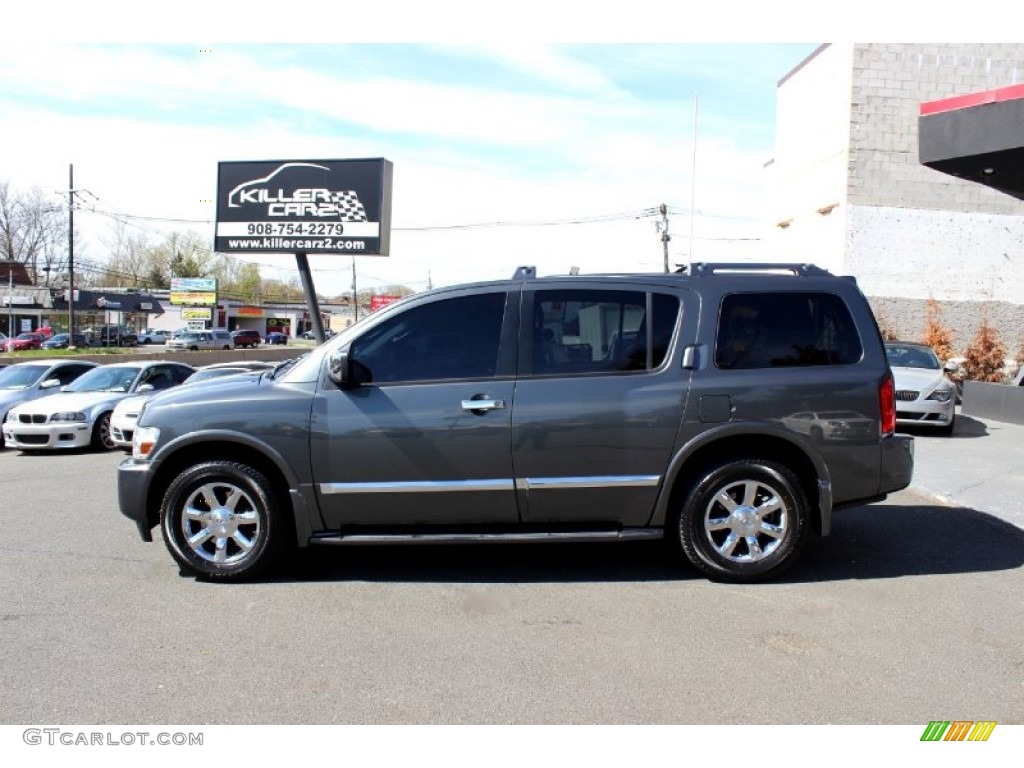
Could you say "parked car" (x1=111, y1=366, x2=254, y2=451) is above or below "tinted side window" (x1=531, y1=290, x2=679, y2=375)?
below

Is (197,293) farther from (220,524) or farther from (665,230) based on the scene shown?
(220,524)

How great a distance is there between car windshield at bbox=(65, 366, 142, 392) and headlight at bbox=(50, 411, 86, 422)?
1.19 metres

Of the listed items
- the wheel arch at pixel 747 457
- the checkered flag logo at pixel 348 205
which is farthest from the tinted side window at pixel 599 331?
the checkered flag logo at pixel 348 205

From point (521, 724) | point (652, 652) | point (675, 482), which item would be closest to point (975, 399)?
point (675, 482)

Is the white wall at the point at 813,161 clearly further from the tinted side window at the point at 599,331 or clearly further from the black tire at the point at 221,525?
the black tire at the point at 221,525

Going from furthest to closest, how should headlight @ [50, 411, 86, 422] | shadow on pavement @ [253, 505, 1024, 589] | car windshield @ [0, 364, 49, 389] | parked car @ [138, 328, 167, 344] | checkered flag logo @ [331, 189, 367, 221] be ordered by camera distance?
parked car @ [138, 328, 167, 344] → checkered flag logo @ [331, 189, 367, 221] → car windshield @ [0, 364, 49, 389] → headlight @ [50, 411, 86, 422] → shadow on pavement @ [253, 505, 1024, 589]

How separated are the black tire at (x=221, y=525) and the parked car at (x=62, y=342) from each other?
5532 centimetres

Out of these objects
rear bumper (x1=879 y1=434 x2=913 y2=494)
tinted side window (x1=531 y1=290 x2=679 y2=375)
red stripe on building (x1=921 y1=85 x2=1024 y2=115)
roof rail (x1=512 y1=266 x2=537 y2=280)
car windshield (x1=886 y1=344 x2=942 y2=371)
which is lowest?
rear bumper (x1=879 y1=434 x2=913 y2=494)

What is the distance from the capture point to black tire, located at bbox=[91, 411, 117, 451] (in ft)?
41.8

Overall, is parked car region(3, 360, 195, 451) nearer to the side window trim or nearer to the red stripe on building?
the side window trim

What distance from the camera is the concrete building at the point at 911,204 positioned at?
23594 millimetres

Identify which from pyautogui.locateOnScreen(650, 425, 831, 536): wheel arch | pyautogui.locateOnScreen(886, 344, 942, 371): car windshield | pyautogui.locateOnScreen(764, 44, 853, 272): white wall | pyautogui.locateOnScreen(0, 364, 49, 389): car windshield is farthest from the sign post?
pyautogui.locateOnScreen(650, 425, 831, 536): wheel arch

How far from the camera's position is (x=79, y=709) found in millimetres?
3705
